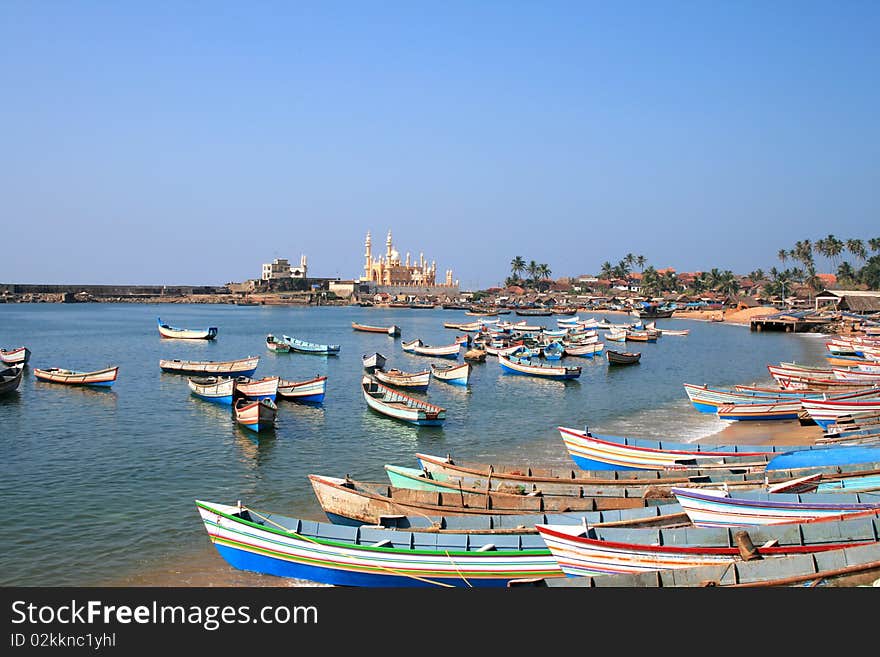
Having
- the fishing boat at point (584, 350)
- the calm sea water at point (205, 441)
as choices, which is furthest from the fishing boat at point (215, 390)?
the fishing boat at point (584, 350)

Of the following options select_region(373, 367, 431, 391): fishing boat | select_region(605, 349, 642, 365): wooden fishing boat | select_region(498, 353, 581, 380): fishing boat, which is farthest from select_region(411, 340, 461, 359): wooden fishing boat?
select_region(373, 367, 431, 391): fishing boat

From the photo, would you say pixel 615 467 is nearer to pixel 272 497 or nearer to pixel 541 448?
pixel 541 448

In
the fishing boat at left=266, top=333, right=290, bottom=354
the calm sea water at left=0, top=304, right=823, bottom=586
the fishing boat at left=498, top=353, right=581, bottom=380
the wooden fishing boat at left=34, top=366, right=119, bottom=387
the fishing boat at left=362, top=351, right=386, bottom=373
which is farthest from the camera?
the fishing boat at left=266, top=333, right=290, bottom=354

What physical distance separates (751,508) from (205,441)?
20466 mm

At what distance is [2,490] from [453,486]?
1384 centimetres

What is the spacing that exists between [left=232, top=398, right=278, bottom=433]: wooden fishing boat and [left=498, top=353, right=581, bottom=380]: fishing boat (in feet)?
74.7

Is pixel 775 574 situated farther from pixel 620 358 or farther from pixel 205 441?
pixel 620 358

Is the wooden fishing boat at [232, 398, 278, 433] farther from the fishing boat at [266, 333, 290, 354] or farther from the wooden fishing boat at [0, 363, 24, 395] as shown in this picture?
the fishing boat at [266, 333, 290, 354]

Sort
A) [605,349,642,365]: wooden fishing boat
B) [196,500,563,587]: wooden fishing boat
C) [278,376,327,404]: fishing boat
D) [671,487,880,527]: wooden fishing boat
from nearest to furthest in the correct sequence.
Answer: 1. [196,500,563,587]: wooden fishing boat
2. [671,487,880,527]: wooden fishing boat
3. [278,376,327,404]: fishing boat
4. [605,349,642,365]: wooden fishing boat

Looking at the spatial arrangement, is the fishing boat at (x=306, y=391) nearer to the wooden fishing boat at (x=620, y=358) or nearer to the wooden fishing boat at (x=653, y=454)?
the wooden fishing boat at (x=653, y=454)

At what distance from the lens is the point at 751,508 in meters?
12.9

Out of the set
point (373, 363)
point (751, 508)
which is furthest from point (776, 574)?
point (373, 363)

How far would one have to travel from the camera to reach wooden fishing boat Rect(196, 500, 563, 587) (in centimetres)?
1205

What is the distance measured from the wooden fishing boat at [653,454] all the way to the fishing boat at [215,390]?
18.6 meters
